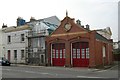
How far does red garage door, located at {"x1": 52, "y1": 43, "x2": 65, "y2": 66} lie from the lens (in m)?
35.4

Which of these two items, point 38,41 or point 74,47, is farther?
point 38,41

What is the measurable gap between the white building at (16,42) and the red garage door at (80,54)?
37.3 feet

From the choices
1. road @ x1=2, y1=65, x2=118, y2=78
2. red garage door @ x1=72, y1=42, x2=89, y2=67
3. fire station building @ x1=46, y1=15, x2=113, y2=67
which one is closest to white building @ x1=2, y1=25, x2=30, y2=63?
fire station building @ x1=46, y1=15, x2=113, y2=67

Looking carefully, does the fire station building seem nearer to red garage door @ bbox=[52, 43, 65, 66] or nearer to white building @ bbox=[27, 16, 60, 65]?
red garage door @ bbox=[52, 43, 65, 66]

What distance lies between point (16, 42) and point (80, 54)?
15.1 meters

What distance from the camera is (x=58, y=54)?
35.9m

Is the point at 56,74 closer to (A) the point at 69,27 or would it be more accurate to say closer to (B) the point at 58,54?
(A) the point at 69,27

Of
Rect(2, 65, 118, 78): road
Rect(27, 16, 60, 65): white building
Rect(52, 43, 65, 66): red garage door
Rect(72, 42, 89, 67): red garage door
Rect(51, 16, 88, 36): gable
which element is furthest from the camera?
Rect(27, 16, 60, 65): white building

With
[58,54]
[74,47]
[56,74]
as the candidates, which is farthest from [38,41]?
[56,74]

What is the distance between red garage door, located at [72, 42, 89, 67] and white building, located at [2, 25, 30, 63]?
447 inches

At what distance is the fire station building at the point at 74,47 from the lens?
32.3 m

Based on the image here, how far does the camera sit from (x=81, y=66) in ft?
109

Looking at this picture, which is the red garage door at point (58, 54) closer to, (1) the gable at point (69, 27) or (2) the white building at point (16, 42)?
(1) the gable at point (69, 27)

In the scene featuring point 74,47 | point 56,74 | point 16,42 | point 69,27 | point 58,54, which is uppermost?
point 69,27
